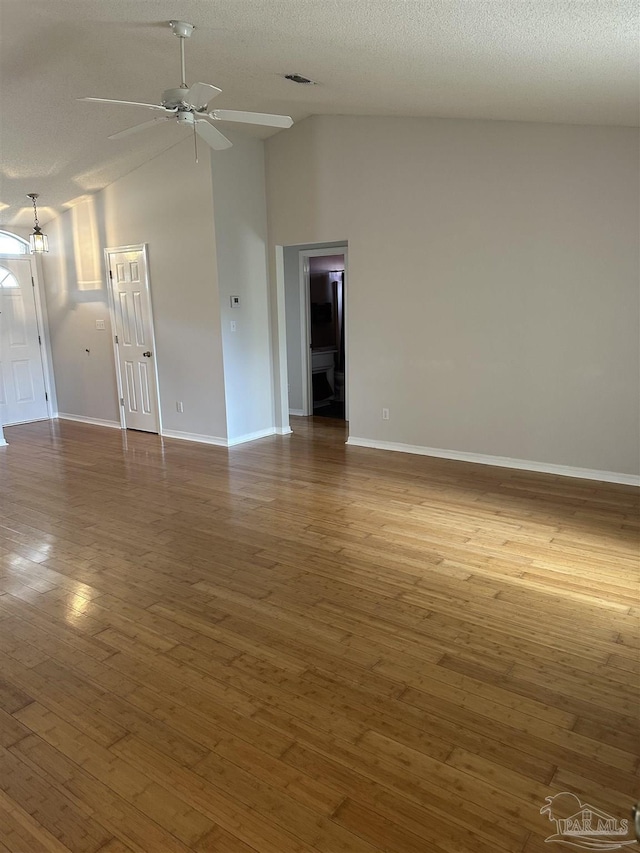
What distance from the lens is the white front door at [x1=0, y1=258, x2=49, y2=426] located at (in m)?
8.00

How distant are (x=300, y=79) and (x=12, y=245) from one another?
5482 millimetres

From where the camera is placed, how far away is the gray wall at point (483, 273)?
4.66m

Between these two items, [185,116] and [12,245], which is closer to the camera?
[185,116]

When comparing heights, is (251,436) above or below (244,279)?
below

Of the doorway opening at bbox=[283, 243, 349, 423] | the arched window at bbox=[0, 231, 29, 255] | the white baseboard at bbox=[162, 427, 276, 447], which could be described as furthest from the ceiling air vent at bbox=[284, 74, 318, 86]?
the arched window at bbox=[0, 231, 29, 255]

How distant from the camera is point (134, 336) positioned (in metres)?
7.21

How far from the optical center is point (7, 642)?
108 inches

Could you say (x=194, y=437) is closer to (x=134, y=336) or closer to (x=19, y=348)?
(x=134, y=336)

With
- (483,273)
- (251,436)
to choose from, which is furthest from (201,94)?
(251,436)

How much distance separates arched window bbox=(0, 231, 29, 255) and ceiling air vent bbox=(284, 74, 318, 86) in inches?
212

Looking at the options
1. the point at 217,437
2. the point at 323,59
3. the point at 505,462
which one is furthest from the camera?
the point at 217,437

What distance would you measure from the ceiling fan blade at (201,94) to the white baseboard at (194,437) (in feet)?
12.5

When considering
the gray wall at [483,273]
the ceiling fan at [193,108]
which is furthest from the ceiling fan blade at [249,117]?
the gray wall at [483,273]

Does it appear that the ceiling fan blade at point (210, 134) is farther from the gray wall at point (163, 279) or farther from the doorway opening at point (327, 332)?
the doorway opening at point (327, 332)
